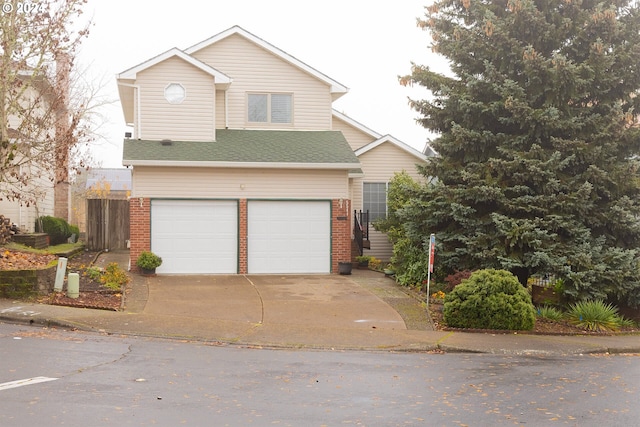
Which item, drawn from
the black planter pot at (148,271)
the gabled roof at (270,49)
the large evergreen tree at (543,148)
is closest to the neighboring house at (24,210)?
the black planter pot at (148,271)

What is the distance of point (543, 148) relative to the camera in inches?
671

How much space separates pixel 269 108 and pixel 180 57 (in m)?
3.44

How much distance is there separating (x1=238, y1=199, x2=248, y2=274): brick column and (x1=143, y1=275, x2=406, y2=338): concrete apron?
73 centimetres

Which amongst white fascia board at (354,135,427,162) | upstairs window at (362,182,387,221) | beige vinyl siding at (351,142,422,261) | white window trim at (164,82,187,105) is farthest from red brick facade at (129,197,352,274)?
white fascia board at (354,135,427,162)

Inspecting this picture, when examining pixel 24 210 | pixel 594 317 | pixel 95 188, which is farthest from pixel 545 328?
pixel 95 188

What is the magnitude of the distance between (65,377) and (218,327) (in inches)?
195

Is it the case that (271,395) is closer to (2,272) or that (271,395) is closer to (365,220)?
(2,272)

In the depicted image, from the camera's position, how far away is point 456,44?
1758 cm

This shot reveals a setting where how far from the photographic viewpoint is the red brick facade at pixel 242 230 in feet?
66.0

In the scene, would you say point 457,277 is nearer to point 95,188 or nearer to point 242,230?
point 242,230

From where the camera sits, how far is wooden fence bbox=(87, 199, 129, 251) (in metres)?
26.8

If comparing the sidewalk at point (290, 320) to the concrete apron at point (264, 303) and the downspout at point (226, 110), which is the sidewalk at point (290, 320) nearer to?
the concrete apron at point (264, 303)

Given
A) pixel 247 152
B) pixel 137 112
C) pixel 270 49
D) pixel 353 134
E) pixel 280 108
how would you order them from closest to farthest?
1. pixel 247 152
2. pixel 137 112
3. pixel 270 49
4. pixel 280 108
5. pixel 353 134

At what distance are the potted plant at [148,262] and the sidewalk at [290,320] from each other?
1.31 meters
